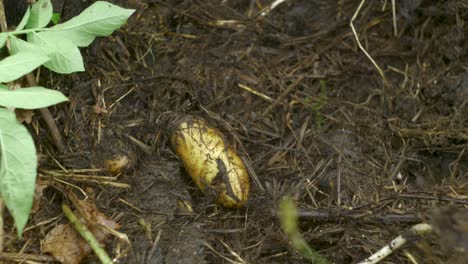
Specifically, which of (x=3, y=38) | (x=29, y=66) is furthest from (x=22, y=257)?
(x=3, y=38)

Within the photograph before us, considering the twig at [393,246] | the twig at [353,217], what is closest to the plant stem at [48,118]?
the twig at [353,217]

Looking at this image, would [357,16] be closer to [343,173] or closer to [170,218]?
[343,173]

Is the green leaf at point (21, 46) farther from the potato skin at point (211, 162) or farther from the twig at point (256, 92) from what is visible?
the twig at point (256, 92)

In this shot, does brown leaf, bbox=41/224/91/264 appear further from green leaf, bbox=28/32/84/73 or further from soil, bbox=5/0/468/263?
green leaf, bbox=28/32/84/73

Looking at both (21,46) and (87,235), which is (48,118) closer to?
(21,46)

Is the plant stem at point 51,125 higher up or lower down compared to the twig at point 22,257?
higher up

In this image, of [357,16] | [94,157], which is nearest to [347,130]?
[357,16]
